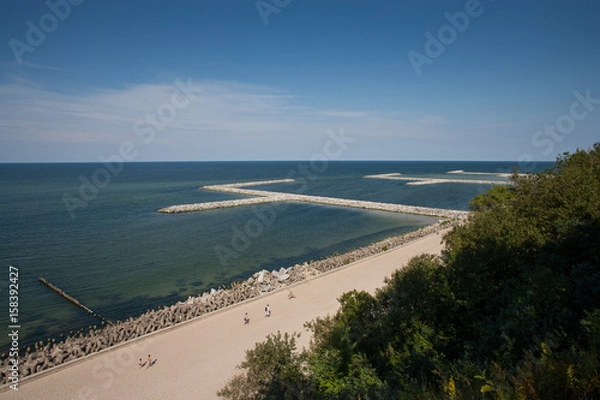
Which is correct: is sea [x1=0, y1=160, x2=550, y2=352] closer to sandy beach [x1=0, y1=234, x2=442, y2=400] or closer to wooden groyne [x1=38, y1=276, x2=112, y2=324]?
wooden groyne [x1=38, y1=276, x2=112, y2=324]

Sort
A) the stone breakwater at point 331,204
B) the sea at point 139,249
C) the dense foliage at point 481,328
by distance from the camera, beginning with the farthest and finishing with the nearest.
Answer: the stone breakwater at point 331,204, the sea at point 139,249, the dense foliage at point 481,328

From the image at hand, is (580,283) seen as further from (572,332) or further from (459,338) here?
(459,338)

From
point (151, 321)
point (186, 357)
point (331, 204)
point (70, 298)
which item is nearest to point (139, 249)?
point (70, 298)

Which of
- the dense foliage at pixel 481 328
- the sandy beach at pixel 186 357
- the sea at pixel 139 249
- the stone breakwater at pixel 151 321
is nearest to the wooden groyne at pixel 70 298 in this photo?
the sea at pixel 139 249

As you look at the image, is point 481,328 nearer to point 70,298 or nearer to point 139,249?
point 70,298

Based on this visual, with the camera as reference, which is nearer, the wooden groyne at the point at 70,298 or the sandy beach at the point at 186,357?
the sandy beach at the point at 186,357

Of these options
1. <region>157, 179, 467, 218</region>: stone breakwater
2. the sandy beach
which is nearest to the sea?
<region>157, 179, 467, 218</region>: stone breakwater

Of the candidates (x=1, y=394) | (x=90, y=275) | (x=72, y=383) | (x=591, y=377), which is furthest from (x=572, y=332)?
(x=90, y=275)

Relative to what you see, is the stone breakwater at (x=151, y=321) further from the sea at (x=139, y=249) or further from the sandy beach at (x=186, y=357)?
the sea at (x=139, y=249)
